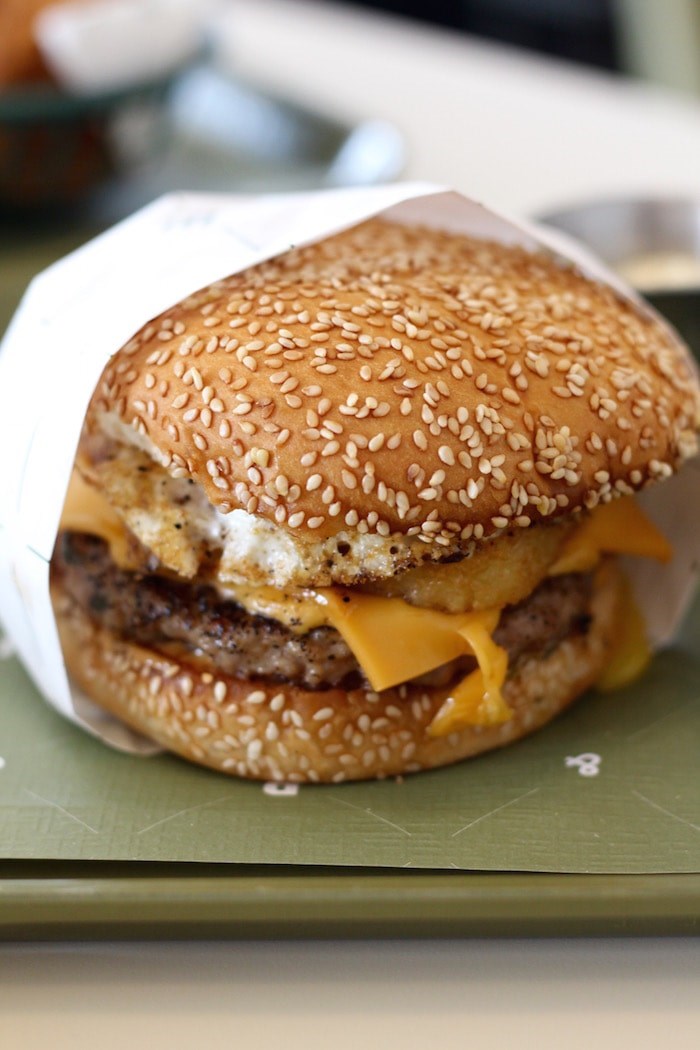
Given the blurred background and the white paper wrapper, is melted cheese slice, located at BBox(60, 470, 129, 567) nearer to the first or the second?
the white paper wrapper

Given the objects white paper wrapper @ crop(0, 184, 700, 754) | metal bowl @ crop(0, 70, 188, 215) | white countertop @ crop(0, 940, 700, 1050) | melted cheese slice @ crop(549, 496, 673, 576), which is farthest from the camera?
metal bowl @ crop(0, 70, 188, 215)

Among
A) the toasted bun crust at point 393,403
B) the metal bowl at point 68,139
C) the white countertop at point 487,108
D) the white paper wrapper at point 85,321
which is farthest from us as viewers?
the white countertop at point 487,108

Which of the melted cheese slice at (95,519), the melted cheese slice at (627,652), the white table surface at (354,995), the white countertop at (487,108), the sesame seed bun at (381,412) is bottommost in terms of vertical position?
the white table surface at (354,995)

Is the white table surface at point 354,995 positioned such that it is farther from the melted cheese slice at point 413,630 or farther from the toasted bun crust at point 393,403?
the toasted bun crust at point 393,403

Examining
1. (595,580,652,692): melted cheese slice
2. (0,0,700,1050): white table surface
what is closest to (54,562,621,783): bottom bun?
(595,580,652,692): melted cheese slice

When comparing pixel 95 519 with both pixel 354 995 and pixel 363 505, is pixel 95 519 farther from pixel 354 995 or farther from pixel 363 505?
pixel 354 995

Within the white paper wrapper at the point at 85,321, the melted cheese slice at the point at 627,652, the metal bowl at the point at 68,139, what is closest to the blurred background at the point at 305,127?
the metal bowl at the point at 68,139

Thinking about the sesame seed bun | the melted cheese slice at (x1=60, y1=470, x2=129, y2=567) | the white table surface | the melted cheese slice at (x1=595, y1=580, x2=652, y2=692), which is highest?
the sesame seed bun

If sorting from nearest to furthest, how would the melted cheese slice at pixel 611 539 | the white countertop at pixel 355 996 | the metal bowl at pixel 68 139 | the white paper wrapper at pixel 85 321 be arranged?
the white countertop at pixel 355 996
the white paper wrapper at pixel 85 321
the melted cheese slice at pixel 611 539
the metal bowl at pixel 68 139

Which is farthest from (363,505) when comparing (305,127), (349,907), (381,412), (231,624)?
(305,127)
